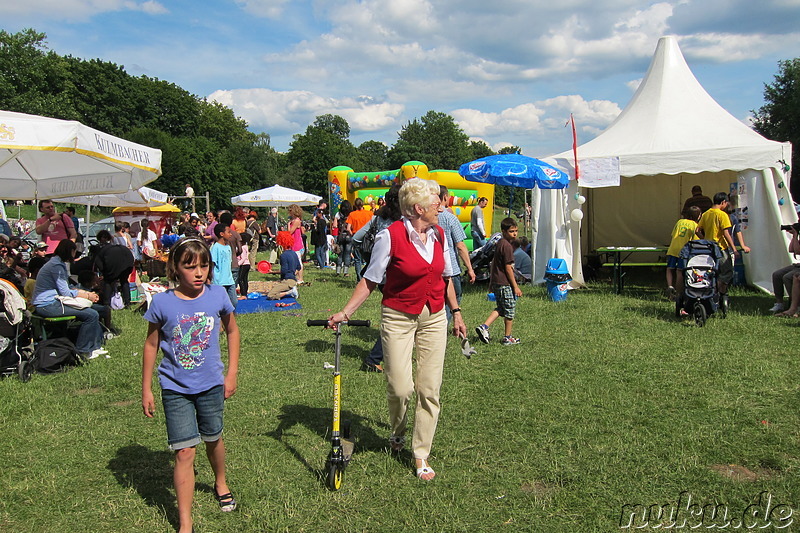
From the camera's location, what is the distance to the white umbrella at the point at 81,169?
7867 mm

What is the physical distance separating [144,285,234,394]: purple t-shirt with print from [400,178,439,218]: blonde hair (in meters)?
1.27

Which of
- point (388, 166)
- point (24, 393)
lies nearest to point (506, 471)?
point (24, 393)

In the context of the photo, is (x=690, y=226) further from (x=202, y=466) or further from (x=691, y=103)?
(x=202, y=466)

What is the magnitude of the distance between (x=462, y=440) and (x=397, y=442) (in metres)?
0.58

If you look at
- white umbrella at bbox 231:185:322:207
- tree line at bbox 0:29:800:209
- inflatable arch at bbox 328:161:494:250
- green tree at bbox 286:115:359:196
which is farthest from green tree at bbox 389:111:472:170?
inflatable arch at bbox 328:161:494:250

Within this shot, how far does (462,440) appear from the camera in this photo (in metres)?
4.30

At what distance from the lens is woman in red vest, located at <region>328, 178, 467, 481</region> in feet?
11.6

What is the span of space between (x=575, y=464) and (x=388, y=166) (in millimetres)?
90506

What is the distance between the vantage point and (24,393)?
5.52 meters

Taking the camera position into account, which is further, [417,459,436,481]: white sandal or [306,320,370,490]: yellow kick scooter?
[417,459,436,481]: white sandal

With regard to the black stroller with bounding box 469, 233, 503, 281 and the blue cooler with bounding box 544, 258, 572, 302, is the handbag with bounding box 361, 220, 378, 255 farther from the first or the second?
the black stroller with bounding box 469, 233, 503, 281

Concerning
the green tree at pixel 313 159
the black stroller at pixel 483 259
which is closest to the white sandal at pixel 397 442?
the black stroller at pixel 483 259

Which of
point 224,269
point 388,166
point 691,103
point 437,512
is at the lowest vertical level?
point 437,512

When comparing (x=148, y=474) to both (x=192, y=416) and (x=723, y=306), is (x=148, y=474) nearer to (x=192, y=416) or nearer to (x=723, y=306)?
(x=192, y=416)
